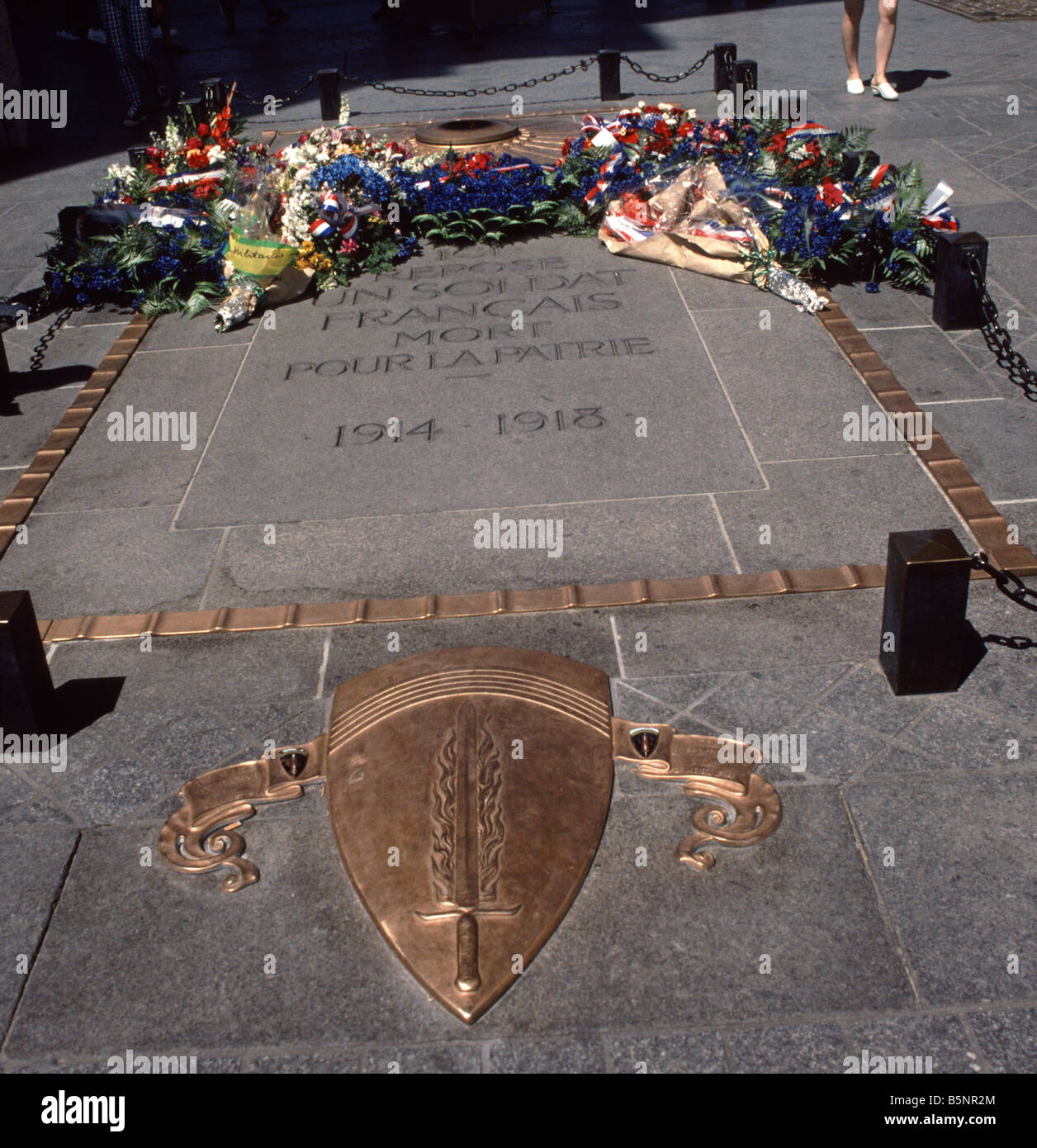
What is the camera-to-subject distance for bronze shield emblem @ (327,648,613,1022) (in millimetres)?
3080

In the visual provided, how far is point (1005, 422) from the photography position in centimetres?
570

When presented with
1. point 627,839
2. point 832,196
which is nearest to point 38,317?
point 832,196

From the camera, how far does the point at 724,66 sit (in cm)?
1226

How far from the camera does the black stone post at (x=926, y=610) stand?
3736 mm

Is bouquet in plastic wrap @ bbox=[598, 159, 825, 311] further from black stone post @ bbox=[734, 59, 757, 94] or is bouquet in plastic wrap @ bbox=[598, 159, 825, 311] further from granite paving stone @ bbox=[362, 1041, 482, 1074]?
granite paving stone @ bbox=[362, 1041, 482, 1074]

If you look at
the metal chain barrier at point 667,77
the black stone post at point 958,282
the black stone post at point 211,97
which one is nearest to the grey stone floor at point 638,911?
the black stone post at point 958,282

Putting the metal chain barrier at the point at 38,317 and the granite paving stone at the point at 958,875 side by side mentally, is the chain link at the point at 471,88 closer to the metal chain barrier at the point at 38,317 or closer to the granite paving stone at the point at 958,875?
the metal chain barrier at the point at 38,317

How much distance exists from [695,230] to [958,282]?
1.97m

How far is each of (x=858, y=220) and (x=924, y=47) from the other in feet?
26.9

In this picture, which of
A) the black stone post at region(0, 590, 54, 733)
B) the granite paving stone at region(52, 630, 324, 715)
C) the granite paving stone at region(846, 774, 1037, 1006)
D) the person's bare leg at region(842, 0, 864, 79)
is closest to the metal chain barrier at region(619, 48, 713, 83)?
the person's bare leg at region(842, 0, 864, 79)

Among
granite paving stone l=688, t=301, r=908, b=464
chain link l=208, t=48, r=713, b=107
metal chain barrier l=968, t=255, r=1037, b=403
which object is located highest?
chain link l=208, t=48, r=713, b=107

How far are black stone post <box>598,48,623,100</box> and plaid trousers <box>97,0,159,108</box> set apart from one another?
15.6 ft

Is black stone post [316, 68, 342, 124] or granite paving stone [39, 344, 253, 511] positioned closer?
granite paving stone [39, 344, 253, 511]

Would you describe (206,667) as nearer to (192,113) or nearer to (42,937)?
(42,937)
